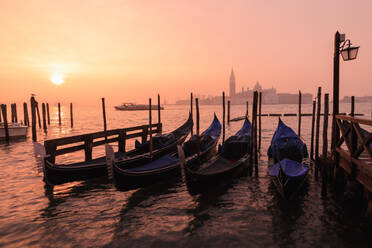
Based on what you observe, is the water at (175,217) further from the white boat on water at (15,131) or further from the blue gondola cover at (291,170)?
the white boat on water at (15,131)

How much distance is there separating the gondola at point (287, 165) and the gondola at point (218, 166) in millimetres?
1115

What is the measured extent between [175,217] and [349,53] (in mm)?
5859

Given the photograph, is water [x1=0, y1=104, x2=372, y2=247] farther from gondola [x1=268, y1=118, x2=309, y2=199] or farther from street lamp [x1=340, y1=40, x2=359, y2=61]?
street lamp [x1=340, y1=40, x2=359, y2=61]

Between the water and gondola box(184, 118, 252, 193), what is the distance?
0.52m

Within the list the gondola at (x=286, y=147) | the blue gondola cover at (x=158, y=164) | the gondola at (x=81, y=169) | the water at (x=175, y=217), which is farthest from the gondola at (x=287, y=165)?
the gondola at (x=81, y=169)

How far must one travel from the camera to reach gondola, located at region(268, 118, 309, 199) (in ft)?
20.1

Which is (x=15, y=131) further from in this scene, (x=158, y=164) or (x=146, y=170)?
(x=146, y=170)

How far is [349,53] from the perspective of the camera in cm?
605

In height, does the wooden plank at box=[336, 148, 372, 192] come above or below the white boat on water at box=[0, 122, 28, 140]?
above

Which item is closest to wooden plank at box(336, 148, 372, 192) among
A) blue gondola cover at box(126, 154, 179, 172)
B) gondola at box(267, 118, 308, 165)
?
gondola at box(267, 118, 308, 165)

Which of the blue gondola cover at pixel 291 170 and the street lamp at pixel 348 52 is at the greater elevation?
the street lamp at pixel 348 52

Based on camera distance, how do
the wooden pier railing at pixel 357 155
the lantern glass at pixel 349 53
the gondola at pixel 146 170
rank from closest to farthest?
the wooden pier railing at pixel 357 155, the lantern glass at pixel 349 53, the gondola at pixel 146 170

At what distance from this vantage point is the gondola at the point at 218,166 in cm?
654

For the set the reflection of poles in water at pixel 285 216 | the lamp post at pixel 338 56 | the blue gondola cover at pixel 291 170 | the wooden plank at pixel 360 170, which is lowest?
the reflection of poles in water at pixel 285 216
